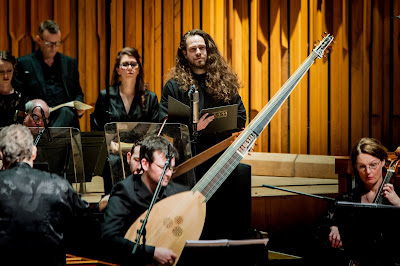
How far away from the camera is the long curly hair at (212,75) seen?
356 centimetres

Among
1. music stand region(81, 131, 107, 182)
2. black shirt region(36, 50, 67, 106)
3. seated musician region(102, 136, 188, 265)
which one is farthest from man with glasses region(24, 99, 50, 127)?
seated musician region(102, 136, 188, 265)

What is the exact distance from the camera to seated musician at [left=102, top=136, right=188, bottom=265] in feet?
7.72

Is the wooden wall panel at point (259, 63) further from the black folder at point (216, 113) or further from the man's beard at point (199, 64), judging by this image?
the black folder at point (216, 113)

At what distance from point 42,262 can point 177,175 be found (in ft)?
2.56

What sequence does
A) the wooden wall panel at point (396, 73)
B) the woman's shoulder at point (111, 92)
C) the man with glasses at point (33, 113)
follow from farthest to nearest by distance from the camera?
the wooden wall panel at point (396, 73) < the woman's shoulder at point (111, 92) < the man with glasses at point (33, 113)

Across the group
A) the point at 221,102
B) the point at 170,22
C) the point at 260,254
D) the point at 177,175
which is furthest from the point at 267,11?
the point at 260,254

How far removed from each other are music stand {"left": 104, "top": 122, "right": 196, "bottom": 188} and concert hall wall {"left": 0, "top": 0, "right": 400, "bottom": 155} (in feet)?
8.67

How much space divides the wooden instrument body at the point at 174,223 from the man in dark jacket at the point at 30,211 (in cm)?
31

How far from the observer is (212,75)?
3623 mm

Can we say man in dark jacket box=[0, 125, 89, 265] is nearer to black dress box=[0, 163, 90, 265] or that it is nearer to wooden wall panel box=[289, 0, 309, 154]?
black dress box=[0, 163, 90, 265]

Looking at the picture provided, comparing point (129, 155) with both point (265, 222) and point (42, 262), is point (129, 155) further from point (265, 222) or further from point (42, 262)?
point (265, 222)

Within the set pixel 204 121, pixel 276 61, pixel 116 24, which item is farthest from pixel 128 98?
pixel 276 61

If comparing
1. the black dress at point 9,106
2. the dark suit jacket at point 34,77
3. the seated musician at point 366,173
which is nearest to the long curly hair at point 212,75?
the seated musician at point 366,173

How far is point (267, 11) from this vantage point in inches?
224
